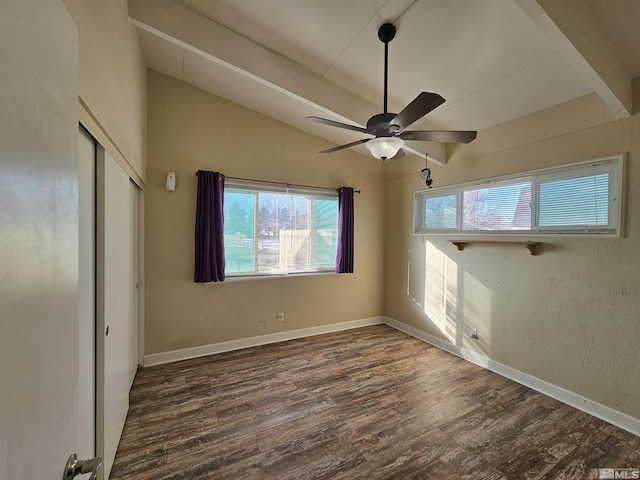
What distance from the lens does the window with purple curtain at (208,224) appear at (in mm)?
3023

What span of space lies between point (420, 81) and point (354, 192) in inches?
71.2

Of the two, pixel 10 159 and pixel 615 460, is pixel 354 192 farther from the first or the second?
pixel 10 159

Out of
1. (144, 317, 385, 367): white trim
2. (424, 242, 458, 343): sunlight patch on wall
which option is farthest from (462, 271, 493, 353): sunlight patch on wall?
(144, 317, 385, 367): white trim

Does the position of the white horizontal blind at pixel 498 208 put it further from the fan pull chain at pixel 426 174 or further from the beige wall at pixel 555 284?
the fan pull chain at pixel 426 174

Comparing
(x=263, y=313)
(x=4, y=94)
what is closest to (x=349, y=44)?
(x=4, y=94)

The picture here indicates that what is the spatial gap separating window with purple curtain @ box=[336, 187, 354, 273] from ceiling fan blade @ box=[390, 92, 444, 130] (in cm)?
206

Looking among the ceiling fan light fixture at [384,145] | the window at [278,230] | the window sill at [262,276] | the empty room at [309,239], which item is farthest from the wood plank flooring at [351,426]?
the ceiling fan light fixture at [384,145]

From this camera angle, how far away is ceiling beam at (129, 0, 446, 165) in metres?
2.05

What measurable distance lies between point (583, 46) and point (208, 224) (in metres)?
3.35

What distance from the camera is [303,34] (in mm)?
2189

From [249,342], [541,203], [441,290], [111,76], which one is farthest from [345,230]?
[111,76]

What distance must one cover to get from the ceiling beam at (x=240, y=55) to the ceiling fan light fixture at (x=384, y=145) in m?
0.95

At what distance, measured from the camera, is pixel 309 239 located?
3.82 m

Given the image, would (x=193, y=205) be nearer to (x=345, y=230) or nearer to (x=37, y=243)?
(x=345, y=230)
